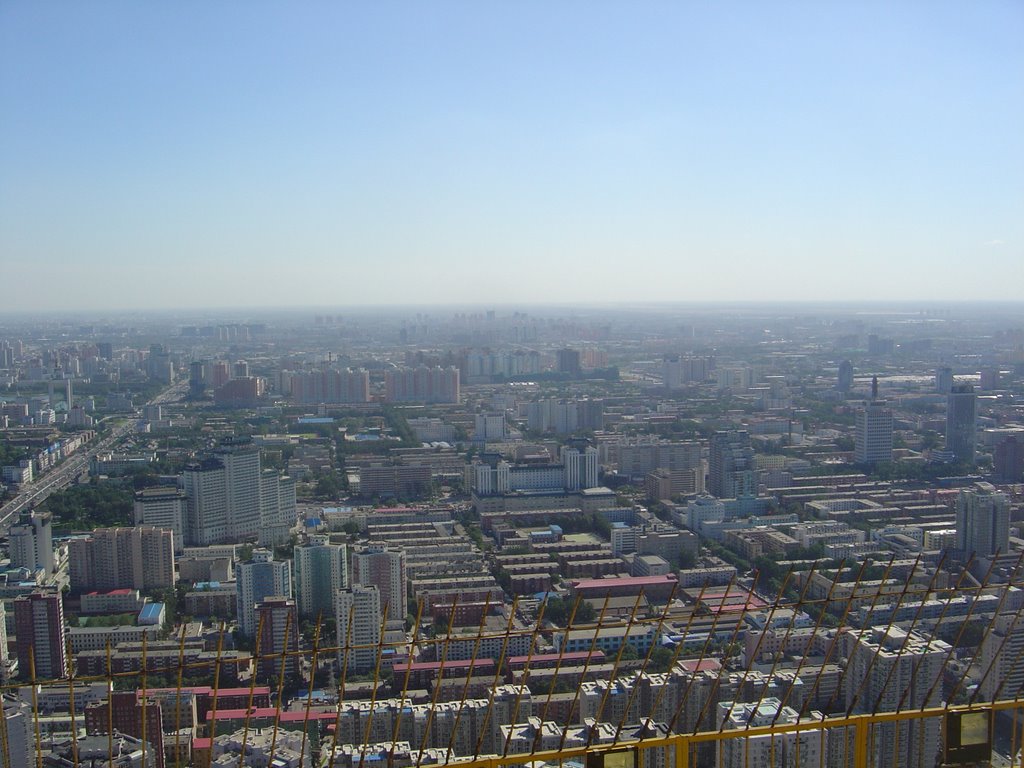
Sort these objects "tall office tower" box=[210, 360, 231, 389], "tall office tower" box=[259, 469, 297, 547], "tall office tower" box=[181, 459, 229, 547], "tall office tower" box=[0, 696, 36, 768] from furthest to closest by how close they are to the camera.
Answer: "tall office tower" box=[210, 360, 231, 389] < "tall office tower" box=[259, 469, 297, 547] < "tall office tower" box=[181, 459, 229, 547] < "tall office tower" box=[0, 696, 36, 768]

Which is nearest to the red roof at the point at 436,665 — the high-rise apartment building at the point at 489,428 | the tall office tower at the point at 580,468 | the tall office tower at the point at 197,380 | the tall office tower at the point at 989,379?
the tall office tower at the point at 580,468

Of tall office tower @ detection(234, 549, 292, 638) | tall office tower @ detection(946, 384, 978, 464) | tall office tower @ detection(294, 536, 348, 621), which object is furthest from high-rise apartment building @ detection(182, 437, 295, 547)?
tall office tower @ detection(946, 384, 978, 464)

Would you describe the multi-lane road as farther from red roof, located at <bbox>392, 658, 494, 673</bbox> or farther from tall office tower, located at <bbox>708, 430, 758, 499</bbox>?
tall office tower, located at <bbox>708, 430, 758, 499</bbox>

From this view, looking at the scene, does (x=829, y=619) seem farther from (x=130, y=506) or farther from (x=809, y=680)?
(x=130, y=506)

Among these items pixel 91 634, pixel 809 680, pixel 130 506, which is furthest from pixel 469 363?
pixel 809 680

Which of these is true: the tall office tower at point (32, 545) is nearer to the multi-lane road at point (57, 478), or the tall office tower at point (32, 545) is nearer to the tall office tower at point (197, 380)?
the multi-lane road at point (57, 478)

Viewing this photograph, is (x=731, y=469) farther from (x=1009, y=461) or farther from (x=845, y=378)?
(x=845, y=378)
